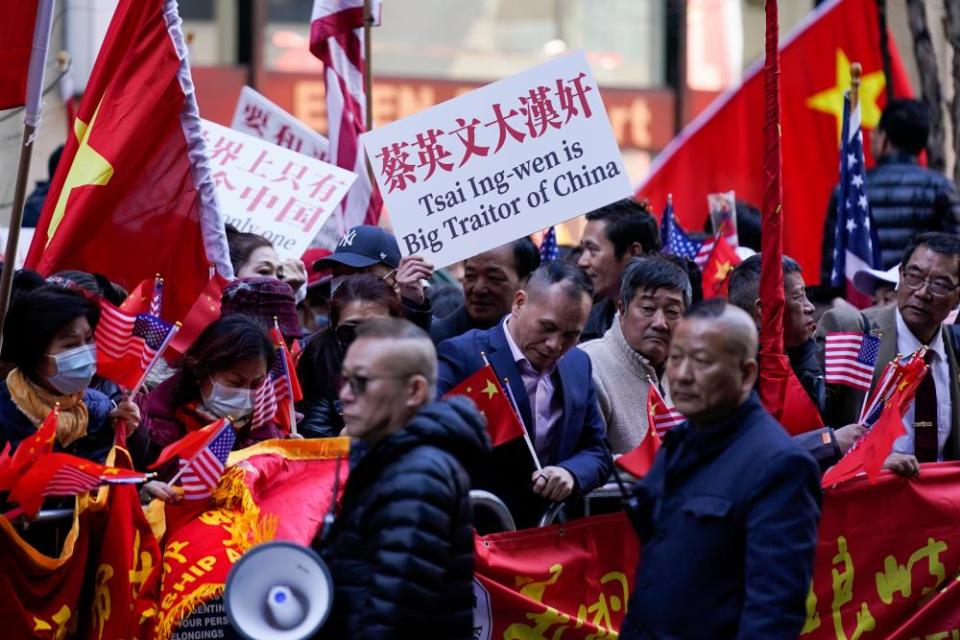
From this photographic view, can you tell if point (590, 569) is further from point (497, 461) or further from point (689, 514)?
point (689, 514)

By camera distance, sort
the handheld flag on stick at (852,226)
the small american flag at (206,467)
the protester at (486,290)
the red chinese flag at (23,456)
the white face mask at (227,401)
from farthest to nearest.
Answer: the handheld flag on stick at (852,226), the protester at (486,290), the white face mask at (227,401), the small american flag at (206,467), the red chinese flag at (23,456)

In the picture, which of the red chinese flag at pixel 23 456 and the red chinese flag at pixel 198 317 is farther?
the red chinese flag at pixel 198 317

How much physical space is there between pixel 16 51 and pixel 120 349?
112 cm

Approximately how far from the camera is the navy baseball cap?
749 cm

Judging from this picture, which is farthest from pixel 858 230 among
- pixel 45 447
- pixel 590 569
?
pixel 45 447

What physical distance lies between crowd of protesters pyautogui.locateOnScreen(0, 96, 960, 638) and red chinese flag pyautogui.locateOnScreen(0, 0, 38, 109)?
27.4 inches

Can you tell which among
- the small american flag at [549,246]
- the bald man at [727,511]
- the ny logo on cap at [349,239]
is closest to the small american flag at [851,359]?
the bald man at [727,511]

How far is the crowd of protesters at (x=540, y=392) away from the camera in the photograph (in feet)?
15.3

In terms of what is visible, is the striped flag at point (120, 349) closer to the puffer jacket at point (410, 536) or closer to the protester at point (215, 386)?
the protester at point (215, 386)

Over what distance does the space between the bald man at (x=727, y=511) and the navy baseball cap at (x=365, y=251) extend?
274 centimetres

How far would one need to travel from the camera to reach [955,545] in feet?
22.0

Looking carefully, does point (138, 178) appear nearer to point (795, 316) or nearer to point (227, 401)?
point (227, 401)

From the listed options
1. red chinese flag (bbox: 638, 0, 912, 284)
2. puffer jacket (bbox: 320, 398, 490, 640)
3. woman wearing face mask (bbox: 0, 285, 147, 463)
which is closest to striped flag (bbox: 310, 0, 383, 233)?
red chinese flag (bbox: 638, 0, 912, 284)

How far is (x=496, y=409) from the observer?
20.3 feet
